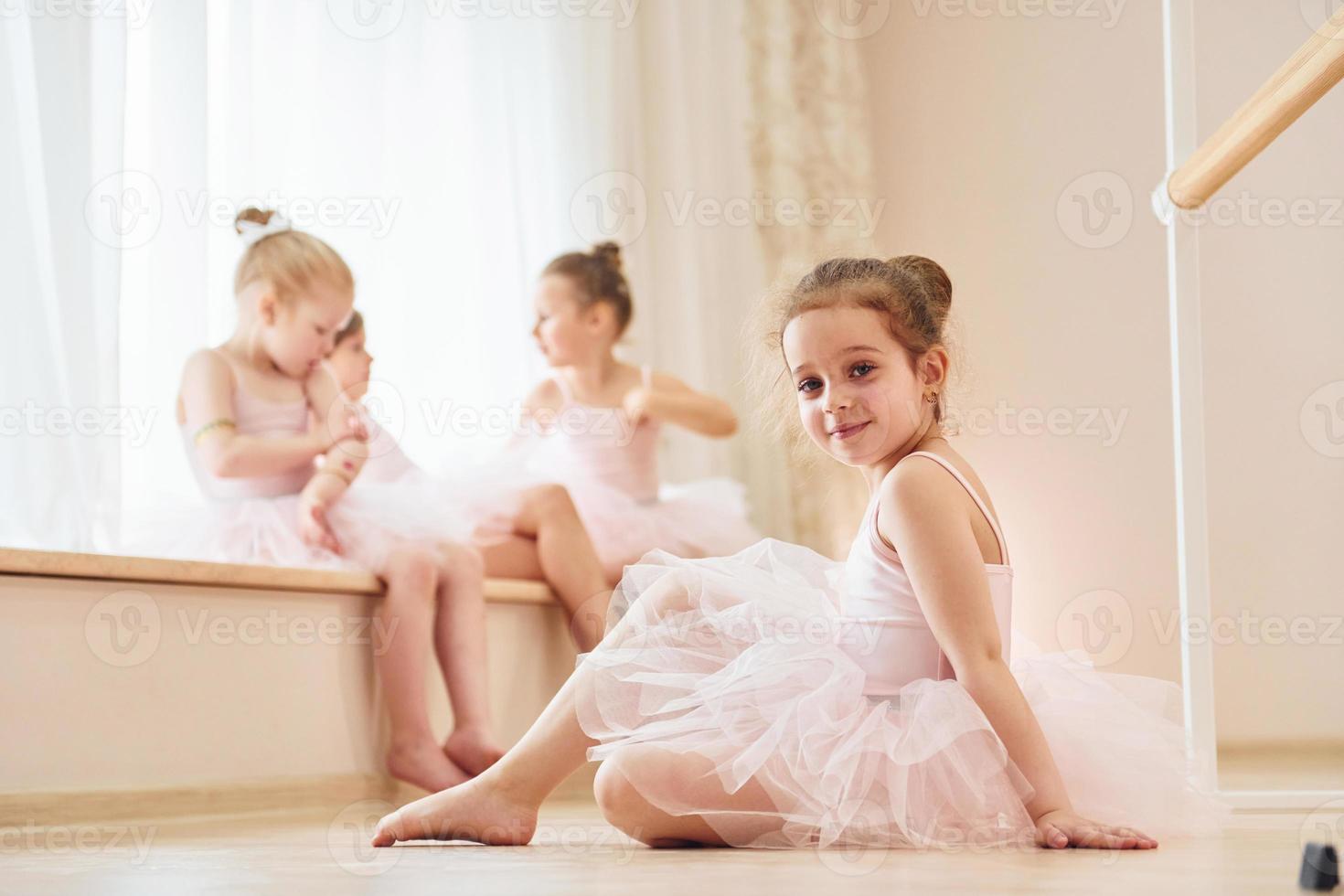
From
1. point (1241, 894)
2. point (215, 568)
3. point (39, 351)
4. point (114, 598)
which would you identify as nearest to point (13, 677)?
point (114, 598)

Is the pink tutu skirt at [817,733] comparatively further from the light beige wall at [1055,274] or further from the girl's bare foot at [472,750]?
the light beige wall at [1055,274]

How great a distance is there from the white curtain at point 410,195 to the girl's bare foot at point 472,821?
655 millimetres

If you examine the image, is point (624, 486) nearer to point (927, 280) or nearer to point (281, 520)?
point (281, 520)

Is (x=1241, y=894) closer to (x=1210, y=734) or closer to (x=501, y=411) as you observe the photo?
(x=1210, y=734)

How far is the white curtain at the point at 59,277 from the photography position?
1542mm

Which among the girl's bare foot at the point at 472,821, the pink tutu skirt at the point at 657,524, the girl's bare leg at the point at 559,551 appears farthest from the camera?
the pink tutu skirt at the point at 657,524

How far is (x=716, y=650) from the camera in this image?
1.13 metres

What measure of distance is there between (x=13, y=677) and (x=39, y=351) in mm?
386

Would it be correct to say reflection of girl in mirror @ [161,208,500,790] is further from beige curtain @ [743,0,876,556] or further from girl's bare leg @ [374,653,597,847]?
beige curtain @ [743,0,876,556]

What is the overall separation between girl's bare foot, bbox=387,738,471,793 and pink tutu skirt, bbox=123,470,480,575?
0.81 feet

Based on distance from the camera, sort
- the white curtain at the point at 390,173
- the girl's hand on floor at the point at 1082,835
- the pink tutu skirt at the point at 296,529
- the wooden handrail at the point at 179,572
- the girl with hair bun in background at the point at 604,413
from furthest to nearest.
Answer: the girl with hair bun in background at the point at 604,413, the white curtain at the point at 390,173, the pink tutu skirt at the point at 296,529, the wooden handrail at the point at 179,572, the girl's hand on floor at the point at 1082,835

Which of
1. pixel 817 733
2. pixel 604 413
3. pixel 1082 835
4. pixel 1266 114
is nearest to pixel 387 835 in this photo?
pixel 817 733

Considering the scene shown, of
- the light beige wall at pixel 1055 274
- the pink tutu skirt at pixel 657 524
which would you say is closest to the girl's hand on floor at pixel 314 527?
the pink tutu skirt at pixel 657 524

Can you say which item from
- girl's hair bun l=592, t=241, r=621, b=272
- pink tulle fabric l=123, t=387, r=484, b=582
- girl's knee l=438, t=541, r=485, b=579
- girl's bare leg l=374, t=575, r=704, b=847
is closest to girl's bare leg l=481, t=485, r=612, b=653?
pink tulle fabric l=123, t=387, r=484, b=582
